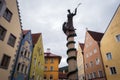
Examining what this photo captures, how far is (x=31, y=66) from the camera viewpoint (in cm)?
2498

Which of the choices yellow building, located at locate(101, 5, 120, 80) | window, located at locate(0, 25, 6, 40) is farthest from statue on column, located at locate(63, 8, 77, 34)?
yellow building, located at locate(101, 5, 120, 80)

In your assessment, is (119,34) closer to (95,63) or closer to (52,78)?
(95,63)

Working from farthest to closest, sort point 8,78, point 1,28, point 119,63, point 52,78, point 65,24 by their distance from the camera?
point 52,78
point 119,63
point 8,78
point 1,28
point 65,24

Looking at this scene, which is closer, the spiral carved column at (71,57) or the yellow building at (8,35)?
the spiral carved column at (71,57)

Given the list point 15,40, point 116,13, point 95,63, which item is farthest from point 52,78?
point 116,13

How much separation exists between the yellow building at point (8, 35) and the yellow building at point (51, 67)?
26009mm

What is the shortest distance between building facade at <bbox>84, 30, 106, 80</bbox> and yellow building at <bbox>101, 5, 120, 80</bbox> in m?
2.09

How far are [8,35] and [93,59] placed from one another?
78.3 feet

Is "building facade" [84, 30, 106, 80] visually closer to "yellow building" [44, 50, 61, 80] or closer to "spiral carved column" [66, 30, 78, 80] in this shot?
"yellow building" [44, 50, 61, 80]

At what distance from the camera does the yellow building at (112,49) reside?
2319 centimetres

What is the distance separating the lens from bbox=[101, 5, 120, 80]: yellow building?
76.1 ft

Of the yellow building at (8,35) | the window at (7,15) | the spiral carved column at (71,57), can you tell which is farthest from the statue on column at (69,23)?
the window at (7,15)

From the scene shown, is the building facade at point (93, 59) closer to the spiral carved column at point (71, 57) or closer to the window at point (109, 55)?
the window at point (109, 55)

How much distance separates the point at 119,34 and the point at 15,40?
65.5 feet
